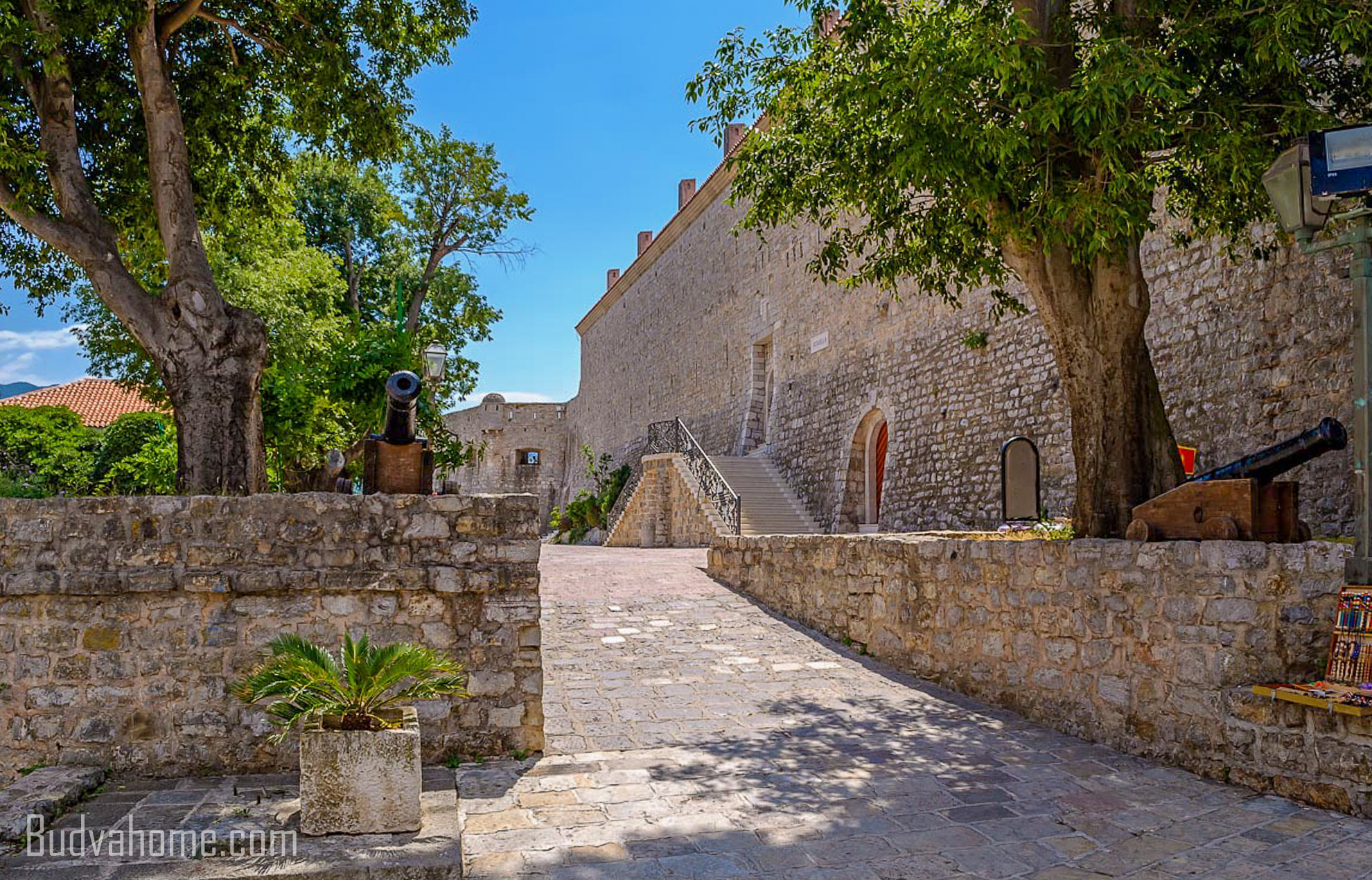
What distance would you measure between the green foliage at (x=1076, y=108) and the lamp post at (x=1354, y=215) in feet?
2.79

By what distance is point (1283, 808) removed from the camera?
159 inches

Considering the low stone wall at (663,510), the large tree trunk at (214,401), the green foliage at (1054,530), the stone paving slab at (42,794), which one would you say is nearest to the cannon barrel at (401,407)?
the large tree trunk at (214,401)

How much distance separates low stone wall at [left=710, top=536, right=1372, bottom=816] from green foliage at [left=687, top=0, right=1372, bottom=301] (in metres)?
2.05

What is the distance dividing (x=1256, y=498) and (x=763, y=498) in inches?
556

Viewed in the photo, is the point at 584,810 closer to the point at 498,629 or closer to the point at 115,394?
the point at 498,629

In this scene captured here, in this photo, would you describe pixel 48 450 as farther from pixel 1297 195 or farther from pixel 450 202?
pixel 1297 195

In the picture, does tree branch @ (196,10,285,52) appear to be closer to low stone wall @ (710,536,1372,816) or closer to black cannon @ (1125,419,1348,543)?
low stone wall @ (710,536,1372,816)

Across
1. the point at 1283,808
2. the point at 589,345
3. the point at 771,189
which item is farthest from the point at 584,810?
the point at 589,345

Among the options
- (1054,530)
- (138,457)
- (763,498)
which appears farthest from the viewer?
(763,498)

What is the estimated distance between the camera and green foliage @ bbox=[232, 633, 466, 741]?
3.91 m

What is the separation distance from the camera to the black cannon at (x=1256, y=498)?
15.0 feet

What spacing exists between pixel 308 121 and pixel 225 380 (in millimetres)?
3437

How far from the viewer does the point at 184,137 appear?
721cm

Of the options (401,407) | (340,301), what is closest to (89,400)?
(340,301)
